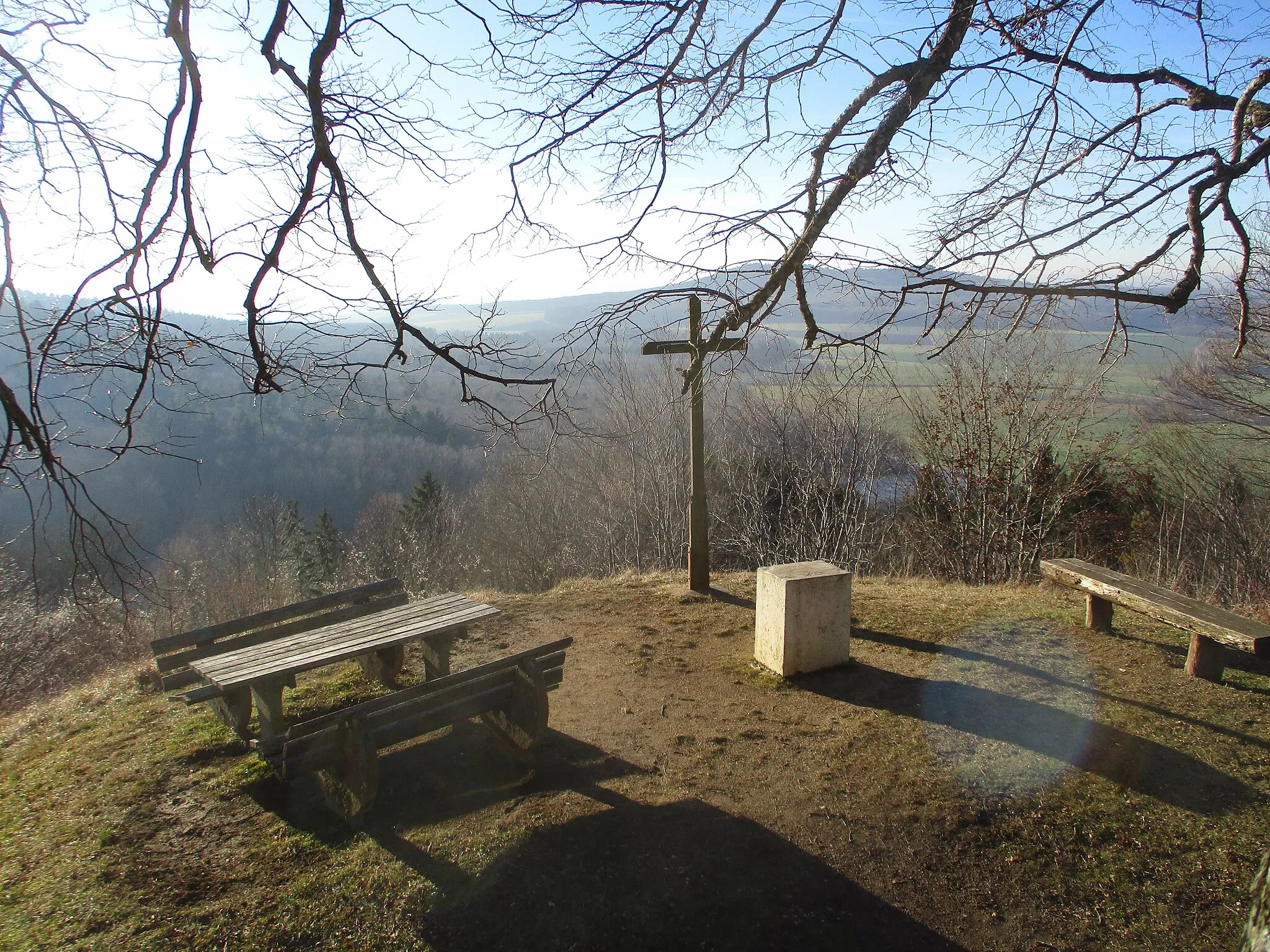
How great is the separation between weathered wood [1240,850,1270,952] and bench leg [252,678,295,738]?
395 centimetres

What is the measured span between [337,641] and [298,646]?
0.70 ft

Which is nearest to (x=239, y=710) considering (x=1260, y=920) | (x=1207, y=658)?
(x=1260, y=920)

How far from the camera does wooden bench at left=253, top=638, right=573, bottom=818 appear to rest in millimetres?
3434

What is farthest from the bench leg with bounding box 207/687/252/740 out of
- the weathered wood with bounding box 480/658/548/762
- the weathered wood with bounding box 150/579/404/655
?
the weathered wood with bounding box 480/658/548/762

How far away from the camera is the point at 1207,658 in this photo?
498cm

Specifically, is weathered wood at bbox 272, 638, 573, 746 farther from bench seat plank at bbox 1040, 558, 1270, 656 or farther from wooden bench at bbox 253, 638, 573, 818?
bench seat plank at bbox 1040, 558, 1270, 656

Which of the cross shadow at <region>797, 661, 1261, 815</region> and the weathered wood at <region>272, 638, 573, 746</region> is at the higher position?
the weathered wood at <region>272, 638, 573, 746</region>

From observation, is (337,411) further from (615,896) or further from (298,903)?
(615,896)

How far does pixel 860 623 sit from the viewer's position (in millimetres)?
6320

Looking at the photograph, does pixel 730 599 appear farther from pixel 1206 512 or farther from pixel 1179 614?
pixel 1206 512

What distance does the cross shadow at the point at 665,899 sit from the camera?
9.29 feet

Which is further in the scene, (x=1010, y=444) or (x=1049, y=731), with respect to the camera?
(x=1010, y=444)

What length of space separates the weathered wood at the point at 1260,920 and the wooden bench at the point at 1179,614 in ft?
10.9

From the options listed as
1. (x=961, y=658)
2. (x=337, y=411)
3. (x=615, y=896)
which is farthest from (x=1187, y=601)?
(x=337, y=411)
